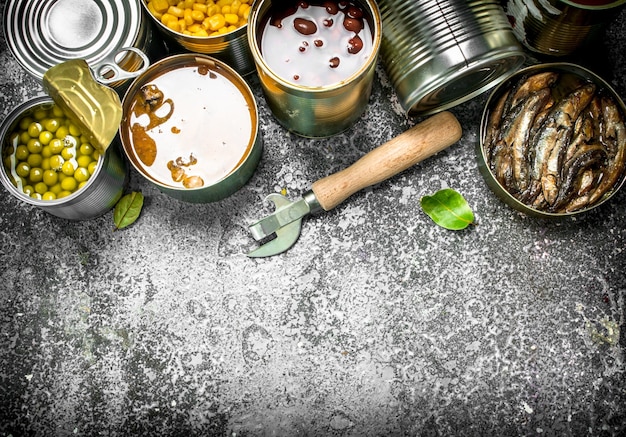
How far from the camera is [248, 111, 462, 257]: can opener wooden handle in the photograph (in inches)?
61.3

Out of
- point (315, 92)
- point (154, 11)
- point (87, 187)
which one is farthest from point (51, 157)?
point (315, 92)

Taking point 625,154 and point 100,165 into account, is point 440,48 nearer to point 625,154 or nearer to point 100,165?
point 625,154

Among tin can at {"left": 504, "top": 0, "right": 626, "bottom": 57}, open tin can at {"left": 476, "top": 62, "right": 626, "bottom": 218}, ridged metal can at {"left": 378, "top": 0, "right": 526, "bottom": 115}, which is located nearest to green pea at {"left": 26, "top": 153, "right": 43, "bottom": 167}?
ridged metal can at {"left": 378, "top": 0, "right": 526, "bottom": 115}

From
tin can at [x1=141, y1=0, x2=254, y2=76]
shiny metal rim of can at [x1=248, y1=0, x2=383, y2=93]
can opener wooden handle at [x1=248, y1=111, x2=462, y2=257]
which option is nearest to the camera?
shiny metal rim of can at [x1=248, y1=0, x2=383, y2=93]

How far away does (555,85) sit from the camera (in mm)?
1609

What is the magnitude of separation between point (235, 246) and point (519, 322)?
2.64ft

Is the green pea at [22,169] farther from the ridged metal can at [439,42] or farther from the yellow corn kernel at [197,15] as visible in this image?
the ridged metal can at [439,42]

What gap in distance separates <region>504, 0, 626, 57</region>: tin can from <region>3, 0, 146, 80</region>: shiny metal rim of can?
97 centimetres

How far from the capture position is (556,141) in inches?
62.0

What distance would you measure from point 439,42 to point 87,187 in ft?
3.02

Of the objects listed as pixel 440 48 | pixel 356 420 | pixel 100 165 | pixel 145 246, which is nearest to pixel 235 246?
pixel 145 246

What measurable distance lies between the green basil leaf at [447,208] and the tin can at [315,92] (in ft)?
1.02

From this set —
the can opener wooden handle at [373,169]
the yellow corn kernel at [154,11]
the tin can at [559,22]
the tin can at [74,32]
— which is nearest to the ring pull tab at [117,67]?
the tin can at [74,32]

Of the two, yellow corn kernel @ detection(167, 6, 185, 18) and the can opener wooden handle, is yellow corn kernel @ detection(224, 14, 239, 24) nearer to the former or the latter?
yellow corn kernel @ detection(167, 6, 185, 18)
